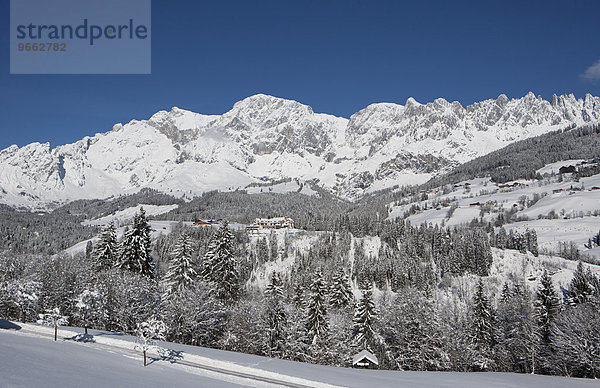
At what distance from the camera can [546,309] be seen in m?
62.5

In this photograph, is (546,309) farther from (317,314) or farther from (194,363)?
(194,363)

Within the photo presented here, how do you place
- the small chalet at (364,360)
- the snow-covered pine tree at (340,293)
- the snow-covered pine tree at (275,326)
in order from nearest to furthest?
the small chalet at (364,360)
the snow-covered pine tree at (275,326)
the snow-covered pine tree at (340,293)

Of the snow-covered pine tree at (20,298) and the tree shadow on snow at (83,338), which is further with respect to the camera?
the snow-covered pine tree at (20,298)

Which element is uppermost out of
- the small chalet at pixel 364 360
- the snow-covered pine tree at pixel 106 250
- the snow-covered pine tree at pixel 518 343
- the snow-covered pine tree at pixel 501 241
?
the snow-covered pine tree at pixel 106 250

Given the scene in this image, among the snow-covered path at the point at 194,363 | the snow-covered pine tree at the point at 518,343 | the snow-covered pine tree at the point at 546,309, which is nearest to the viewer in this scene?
the snow-covered path at the point at 194,363

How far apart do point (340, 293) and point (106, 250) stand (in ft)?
140

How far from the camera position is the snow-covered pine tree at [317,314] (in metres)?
57.7

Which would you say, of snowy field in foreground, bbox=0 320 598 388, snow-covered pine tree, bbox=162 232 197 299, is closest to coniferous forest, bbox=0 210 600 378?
snow-covered pine tree, bbox=162 232 197 299

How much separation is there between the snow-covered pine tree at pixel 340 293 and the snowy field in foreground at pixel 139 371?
1575 inches

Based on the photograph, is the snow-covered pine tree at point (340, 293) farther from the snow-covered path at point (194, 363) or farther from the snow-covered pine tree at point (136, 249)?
the snow-covered path at point (194, 363)

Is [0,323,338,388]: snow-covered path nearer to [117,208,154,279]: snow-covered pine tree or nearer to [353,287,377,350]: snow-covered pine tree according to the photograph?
[117,208,154,279]: snow-covered pine tree

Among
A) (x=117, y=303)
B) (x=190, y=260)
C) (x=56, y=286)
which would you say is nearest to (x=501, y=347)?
(x=190, y=260)

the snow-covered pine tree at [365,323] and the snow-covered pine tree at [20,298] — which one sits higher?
the snow-covered pine tree at [20,298]

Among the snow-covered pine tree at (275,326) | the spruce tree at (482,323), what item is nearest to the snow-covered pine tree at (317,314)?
the snow-covered pine tree at (275,326)
